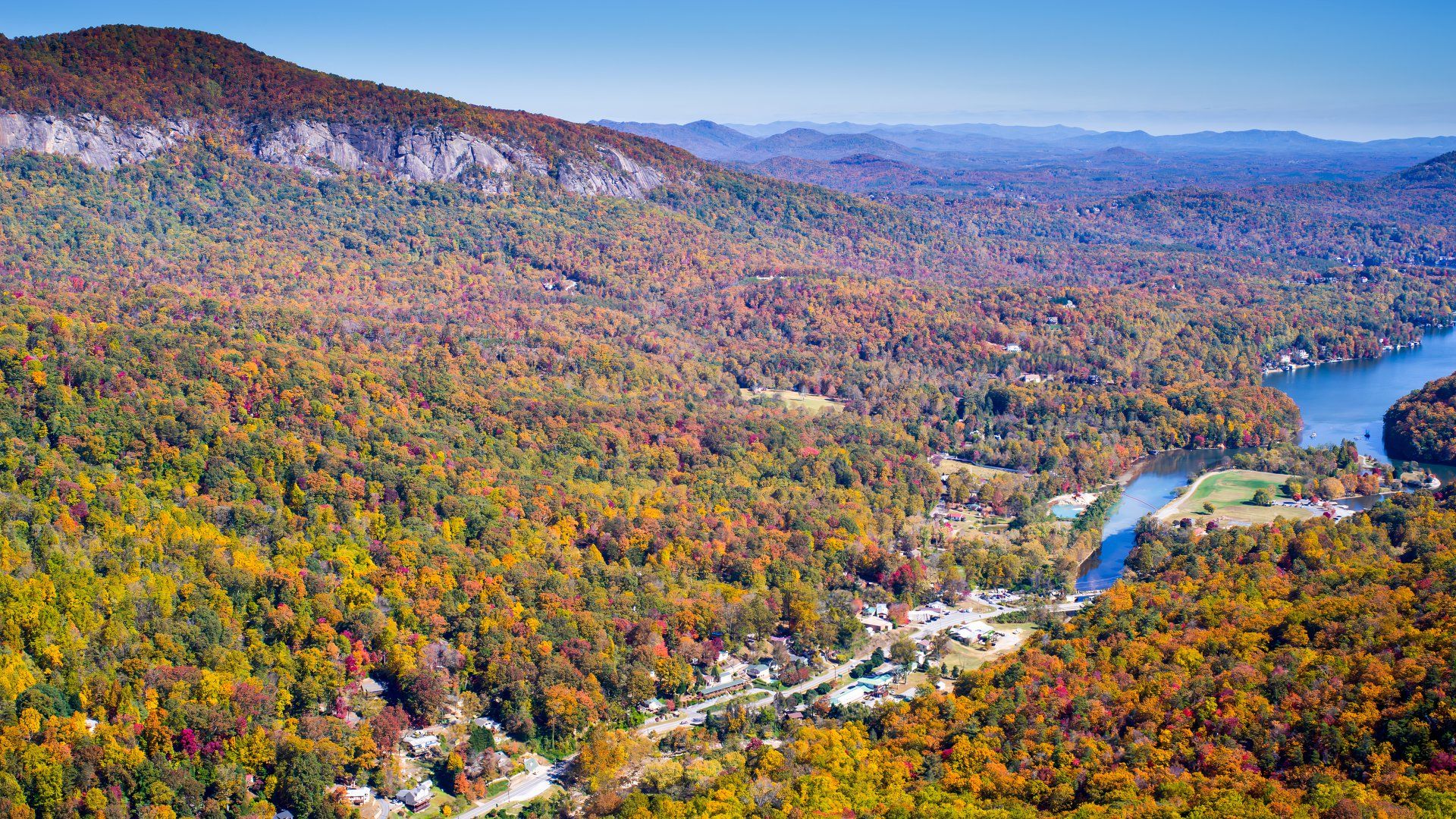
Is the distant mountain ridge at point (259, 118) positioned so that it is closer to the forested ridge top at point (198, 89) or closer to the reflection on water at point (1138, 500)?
the forested ridge top at point (198, 89)

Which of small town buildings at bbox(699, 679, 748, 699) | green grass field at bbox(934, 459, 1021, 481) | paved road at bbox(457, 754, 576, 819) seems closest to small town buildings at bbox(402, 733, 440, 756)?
paved road at bbox(457, 754, 576, 819)

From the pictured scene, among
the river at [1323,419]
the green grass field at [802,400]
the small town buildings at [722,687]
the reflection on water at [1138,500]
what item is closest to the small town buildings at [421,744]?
the small town buildings at [722,687]

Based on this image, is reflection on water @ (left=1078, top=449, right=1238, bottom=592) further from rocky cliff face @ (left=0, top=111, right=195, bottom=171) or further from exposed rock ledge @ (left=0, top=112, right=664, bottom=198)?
rocky cliff face @ (left=0, top=111, right=195, bottom=171)

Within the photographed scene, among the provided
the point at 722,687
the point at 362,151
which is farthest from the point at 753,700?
the point at 362,151

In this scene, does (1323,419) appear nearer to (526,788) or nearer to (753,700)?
(753,700)

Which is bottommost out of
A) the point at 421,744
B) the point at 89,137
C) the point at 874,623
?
the point at 874,623

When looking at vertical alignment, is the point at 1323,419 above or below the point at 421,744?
above
